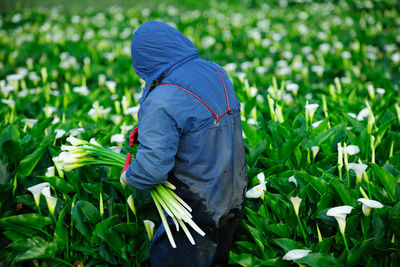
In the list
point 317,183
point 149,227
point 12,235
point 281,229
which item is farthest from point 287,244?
point 12,235

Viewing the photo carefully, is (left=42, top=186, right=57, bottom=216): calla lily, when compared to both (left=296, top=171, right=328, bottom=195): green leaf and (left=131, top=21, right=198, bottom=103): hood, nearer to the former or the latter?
(left=131, top=21, right=198, bottom=103): hood

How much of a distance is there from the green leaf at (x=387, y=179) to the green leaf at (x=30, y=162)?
2.33m

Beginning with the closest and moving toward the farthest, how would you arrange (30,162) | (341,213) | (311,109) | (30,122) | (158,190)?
1. (341,213)
2. (158,190)
3. (30,162)
4. (311,109)
5. (30,122)

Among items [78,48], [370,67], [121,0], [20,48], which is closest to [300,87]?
[370,67]

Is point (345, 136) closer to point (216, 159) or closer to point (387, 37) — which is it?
point (216, 159)

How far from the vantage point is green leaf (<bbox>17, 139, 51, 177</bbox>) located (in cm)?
281

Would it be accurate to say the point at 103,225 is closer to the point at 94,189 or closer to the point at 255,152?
the point at 94,189

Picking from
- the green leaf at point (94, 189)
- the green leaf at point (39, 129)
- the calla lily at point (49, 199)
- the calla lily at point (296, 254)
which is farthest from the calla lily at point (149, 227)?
the green leaf at point (39, 129)

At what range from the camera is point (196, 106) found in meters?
1.93

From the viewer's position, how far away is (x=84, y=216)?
2.44m

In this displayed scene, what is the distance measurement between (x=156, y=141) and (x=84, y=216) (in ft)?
3.14

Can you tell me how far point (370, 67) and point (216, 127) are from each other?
460cm

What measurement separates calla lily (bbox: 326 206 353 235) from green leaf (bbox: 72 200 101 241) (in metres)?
1.44

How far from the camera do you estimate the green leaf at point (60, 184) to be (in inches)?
103
